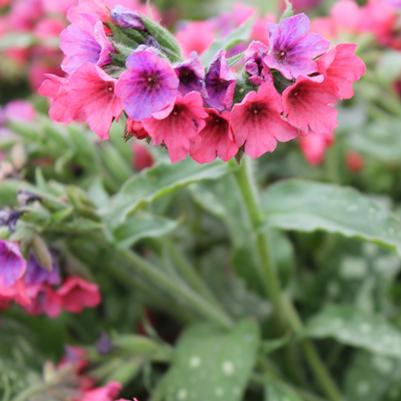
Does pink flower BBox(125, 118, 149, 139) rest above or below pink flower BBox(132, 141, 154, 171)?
above

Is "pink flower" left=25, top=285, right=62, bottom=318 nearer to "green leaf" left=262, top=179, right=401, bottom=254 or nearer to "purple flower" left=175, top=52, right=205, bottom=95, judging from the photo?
"green leaf" left=262, top=179, right=401, bottom=254

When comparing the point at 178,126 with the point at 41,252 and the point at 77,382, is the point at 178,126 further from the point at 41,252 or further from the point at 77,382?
the point at 77,382

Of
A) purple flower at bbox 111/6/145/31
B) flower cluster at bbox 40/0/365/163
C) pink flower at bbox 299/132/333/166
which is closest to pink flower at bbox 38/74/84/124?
flower cluster at bbox 40/0/365/163

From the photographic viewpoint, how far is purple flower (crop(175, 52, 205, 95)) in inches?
37.1

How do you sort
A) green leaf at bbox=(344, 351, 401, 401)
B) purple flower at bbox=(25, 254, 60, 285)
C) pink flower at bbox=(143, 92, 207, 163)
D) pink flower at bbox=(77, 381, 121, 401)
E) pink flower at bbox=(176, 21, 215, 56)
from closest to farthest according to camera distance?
pink flower at bbox=(143, 92, 207, 163), pink flower at bbox=(77, 381, 121, 401), purple flower at bbox=(25, 254, 60, 285), green leaf at bbox=(344, 351, 401, 401), pink flower at bbox=(176, 21, 215, 56)

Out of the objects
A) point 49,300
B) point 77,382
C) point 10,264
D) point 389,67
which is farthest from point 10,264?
point 389,67

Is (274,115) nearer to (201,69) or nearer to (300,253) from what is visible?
(201,69)

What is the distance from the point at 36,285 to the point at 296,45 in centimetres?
57

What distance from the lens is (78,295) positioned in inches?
52.0

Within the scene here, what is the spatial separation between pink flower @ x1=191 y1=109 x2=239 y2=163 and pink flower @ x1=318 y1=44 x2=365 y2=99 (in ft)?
0.46

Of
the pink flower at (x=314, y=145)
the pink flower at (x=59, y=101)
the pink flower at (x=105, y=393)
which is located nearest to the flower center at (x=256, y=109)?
the pink flower at (x=59, y=101)

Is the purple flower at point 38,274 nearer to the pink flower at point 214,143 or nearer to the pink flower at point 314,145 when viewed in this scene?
the pink flower at point 214,143

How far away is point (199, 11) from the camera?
2.47 meters

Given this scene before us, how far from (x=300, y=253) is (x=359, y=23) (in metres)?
0.53
